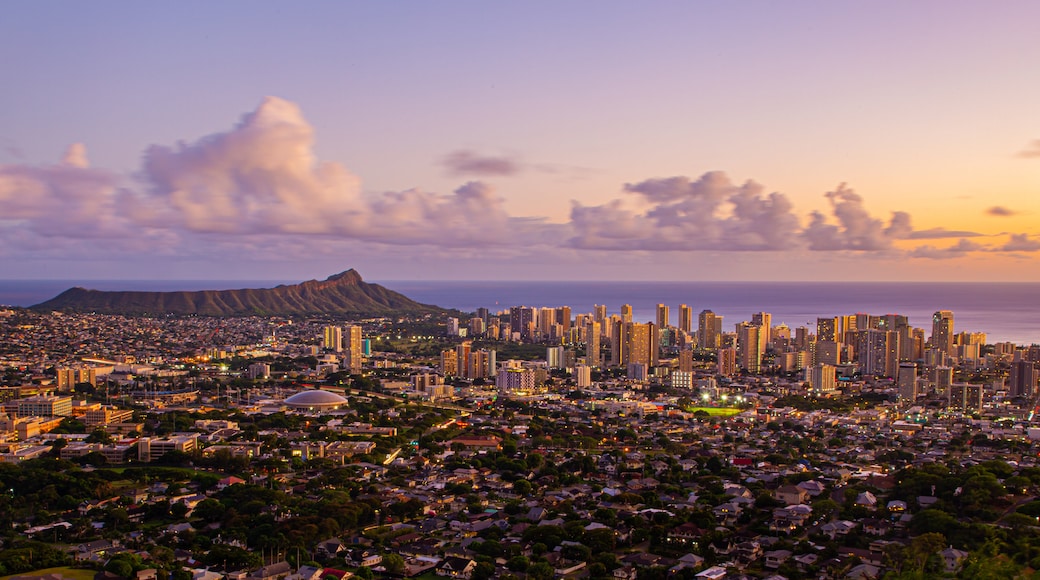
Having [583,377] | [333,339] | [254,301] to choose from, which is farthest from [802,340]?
[254,301]

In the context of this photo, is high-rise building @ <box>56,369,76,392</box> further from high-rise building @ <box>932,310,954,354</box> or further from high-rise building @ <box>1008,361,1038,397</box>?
high-rise building @ <box>932,310,954,354</box>

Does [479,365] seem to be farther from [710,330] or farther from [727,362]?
[710,330]

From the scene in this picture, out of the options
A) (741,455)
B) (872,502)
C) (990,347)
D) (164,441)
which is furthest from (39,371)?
(990,347)

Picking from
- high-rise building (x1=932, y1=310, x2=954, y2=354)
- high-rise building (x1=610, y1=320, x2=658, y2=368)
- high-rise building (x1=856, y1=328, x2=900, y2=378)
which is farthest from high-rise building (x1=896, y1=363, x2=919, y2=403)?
high-rise building (x1=932, y1=310, x2=954, y2=354)

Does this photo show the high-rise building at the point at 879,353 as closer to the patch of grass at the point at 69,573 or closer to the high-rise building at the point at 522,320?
the high-rise building at the point at 522,320

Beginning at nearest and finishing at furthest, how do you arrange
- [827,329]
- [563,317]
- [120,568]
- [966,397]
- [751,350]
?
[120,568]
[966,397]
[751,350]
[827,329]
[563,317]

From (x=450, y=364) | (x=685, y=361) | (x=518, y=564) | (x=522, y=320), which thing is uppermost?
(x=522, y=320)

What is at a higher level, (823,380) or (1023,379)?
(1023,379)
